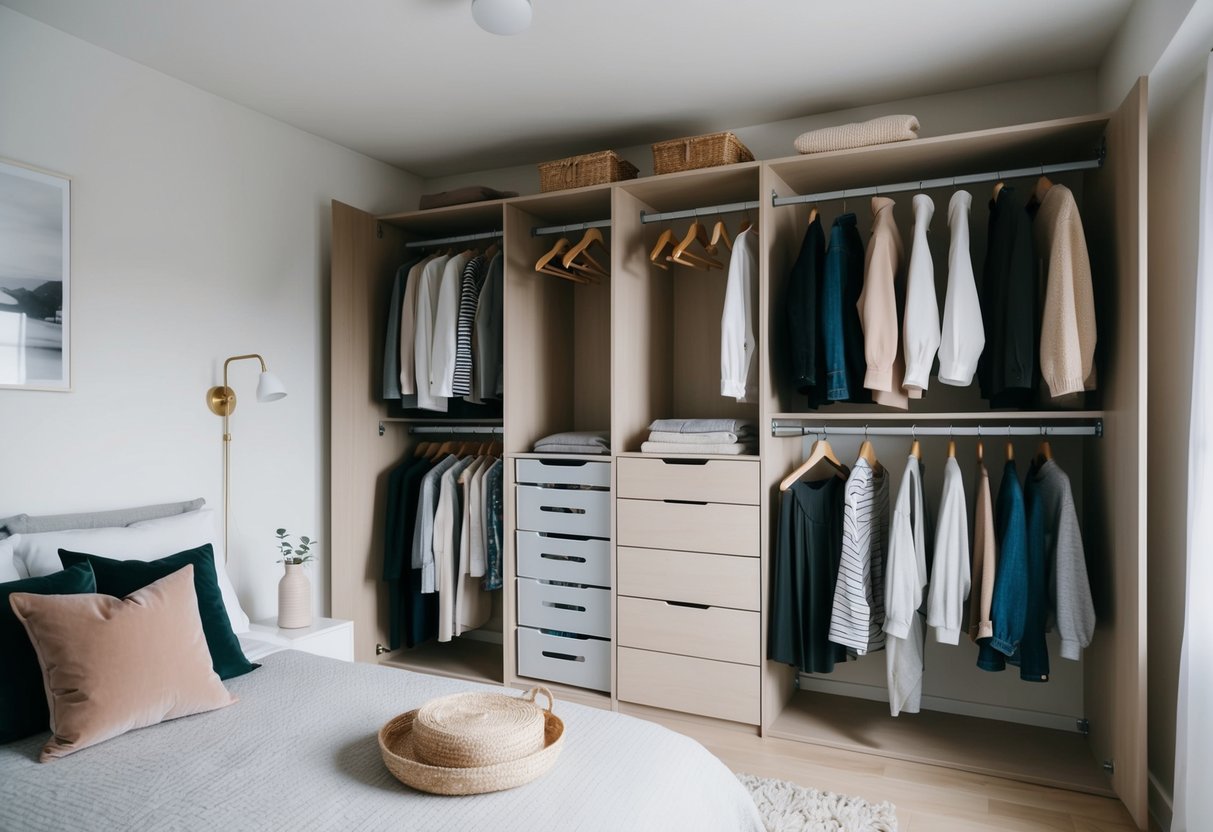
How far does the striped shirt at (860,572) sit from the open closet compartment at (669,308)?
601 mm

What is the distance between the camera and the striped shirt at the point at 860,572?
2754 millimetres

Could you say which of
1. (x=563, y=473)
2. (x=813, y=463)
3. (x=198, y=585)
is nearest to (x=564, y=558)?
(x=563, y=473)

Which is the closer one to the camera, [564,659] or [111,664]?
[111,664]

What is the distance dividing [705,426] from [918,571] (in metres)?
0.95

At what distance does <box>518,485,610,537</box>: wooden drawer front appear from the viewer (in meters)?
3.24

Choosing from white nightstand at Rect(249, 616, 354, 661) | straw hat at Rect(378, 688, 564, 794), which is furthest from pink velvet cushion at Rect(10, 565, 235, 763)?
white nightstand at Rect(249, 616, 354, 661)

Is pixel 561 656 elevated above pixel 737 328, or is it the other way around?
pixel 737 328

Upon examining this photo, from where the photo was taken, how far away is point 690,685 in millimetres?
3029

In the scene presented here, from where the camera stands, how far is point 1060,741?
2.88 metres

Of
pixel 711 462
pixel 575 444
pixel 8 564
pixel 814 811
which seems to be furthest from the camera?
pixel 575 444

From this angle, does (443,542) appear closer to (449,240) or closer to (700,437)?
(700,437)

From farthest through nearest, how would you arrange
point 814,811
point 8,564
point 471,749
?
1. point 814,811
2. point 8,564
3. point 471,749

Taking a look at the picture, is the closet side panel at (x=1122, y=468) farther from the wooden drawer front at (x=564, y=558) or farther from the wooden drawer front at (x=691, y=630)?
the wooden drawer front at (x=564, y=558)

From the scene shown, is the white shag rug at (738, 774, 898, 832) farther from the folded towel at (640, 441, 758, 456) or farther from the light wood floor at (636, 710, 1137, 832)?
the folded towel at (640, 441, 758, 456)
